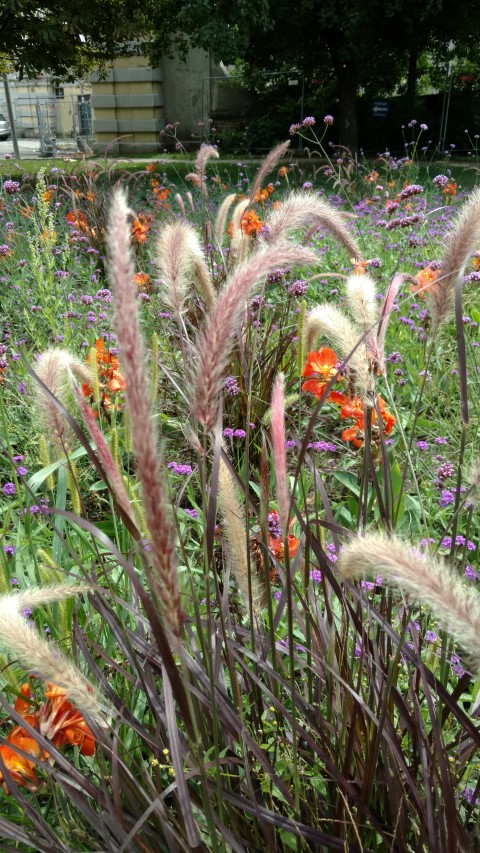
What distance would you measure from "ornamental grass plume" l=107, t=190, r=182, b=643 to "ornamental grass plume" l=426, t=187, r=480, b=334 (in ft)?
2.28

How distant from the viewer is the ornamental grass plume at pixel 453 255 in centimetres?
110

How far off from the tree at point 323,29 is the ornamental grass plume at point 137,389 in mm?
14962

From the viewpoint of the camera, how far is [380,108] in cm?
2023

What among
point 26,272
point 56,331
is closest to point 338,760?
point 56,331

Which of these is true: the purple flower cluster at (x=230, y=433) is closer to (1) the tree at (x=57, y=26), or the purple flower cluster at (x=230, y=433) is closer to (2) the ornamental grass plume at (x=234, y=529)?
(2) the ornamental grass plume at (x=234, y=529)

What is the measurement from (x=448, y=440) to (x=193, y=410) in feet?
7.61

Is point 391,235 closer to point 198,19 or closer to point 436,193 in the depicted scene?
point 436,193

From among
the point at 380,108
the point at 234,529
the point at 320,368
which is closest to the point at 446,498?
the point at 320,368

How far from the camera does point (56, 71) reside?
14.5m

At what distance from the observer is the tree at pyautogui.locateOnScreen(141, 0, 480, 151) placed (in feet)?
46.7

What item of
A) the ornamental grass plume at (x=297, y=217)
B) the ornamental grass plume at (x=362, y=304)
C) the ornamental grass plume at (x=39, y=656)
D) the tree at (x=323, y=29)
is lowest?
the ornamental grass plume at (x=39, y=656)

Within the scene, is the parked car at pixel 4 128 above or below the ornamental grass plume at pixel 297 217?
above

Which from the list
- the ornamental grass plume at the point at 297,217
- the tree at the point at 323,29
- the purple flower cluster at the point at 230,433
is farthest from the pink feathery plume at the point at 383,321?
the tree at the point at 323,29

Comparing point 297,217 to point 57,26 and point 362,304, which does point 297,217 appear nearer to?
point 362,304
